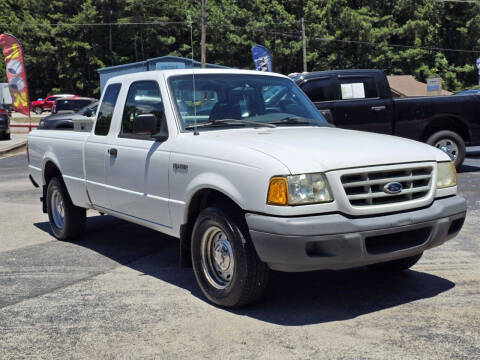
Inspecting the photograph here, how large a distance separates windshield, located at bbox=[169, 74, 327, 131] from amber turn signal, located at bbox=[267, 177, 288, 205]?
126cm

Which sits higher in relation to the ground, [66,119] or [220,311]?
[66,119]

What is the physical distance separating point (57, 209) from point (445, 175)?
4.65m

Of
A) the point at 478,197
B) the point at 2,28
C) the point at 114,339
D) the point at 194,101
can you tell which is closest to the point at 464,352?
the point at 114,339

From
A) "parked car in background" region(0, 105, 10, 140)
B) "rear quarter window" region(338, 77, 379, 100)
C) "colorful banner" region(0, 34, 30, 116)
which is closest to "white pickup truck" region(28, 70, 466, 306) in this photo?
"rear quarter window" region(338, 77, 379, 100)

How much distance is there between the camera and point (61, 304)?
4.96 meters

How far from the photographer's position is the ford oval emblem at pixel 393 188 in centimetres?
435

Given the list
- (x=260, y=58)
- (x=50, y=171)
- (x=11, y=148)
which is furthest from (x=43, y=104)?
(x=50, y=171)

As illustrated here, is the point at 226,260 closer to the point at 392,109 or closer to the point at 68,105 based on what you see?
the point at 392,109

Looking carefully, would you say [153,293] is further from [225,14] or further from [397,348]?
[225,14]

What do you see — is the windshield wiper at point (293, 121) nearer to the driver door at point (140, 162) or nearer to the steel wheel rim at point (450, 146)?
the driver door at point (140, 162)

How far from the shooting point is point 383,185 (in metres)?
4.38

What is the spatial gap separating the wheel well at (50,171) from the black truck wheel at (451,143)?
749 centimetres

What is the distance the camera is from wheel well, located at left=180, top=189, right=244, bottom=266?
15.8 feet

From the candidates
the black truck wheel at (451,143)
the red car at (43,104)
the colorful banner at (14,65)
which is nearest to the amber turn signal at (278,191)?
the black truck wheel at (451,143)
